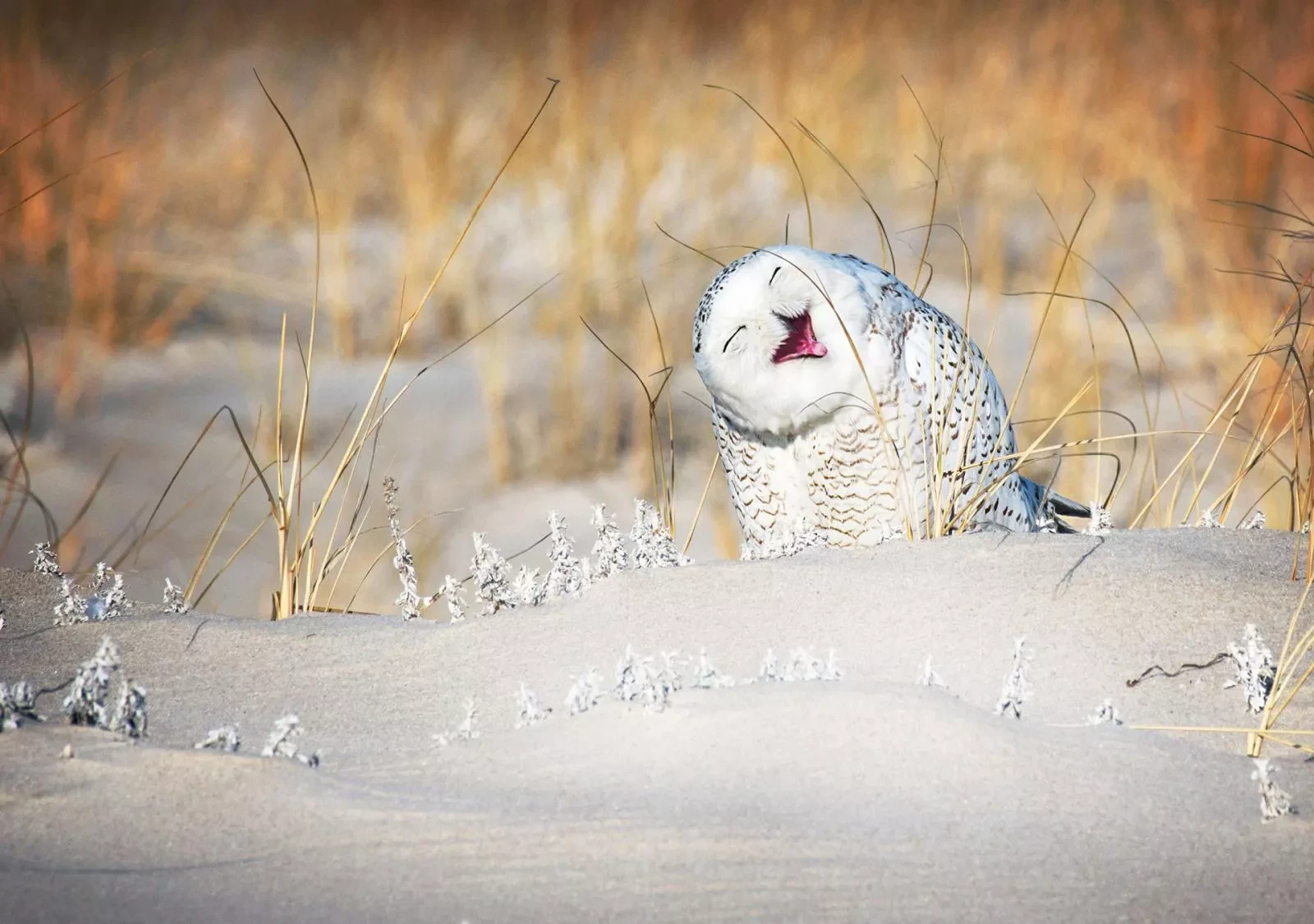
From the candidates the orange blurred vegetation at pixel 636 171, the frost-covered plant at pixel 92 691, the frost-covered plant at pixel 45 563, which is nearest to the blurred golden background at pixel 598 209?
the orange blurred vegetation at pixel 636 171

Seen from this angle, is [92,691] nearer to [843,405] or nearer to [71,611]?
[71,611]

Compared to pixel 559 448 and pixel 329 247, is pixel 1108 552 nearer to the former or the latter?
pixel 559 448

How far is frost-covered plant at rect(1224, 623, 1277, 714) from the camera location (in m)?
1.77

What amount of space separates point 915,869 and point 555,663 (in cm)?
78

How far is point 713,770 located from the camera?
4.58 ft

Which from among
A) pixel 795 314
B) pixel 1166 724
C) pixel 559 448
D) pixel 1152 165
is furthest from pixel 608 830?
pixel 1152 165

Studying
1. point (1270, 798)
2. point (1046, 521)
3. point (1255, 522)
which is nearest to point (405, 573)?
point (1046, 521)

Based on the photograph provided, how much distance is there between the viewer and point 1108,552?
7.02 ft

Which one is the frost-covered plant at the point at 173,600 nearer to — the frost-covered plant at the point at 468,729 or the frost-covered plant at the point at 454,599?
the frost-covered plant at the point at 454,599

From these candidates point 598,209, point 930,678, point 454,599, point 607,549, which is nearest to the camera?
point 930,678

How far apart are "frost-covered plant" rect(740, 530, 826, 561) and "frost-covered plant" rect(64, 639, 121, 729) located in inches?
44.3

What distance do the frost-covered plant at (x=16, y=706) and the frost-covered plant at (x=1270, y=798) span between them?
1.30m

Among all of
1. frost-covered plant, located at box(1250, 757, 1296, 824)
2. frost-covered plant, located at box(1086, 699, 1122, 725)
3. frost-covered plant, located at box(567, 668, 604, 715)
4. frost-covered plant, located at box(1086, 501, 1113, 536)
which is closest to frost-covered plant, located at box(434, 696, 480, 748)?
frost-covered plant, located at box(567, 668, 604, 715)

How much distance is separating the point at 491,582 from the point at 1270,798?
120cm
